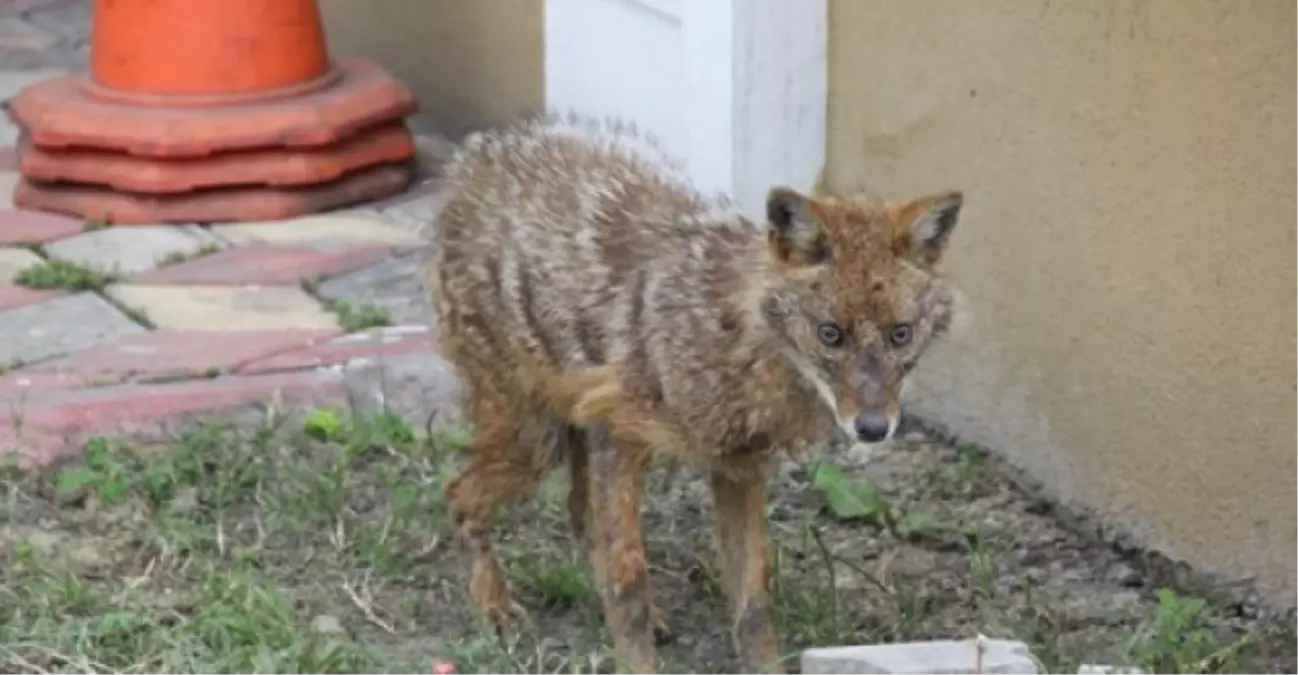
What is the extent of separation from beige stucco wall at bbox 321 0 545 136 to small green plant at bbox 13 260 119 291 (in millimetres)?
1662

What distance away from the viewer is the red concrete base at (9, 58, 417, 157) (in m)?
7.54

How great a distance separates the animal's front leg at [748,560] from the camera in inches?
179

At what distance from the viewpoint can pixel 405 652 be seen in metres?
4.66

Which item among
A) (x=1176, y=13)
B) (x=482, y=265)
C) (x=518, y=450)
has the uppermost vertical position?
(x=1176, y=13)

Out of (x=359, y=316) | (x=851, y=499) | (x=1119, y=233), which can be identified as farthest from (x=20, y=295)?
(x=1119, y=233)

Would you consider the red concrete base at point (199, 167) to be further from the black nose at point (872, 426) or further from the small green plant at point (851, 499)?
the black nose at point (872, 426)

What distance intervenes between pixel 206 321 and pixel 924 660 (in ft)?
11.1

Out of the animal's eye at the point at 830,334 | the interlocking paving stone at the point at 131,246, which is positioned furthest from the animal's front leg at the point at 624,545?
the interlocking paving stone at the point at 131,246

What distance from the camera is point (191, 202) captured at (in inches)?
302

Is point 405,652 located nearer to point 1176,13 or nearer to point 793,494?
point 793,494

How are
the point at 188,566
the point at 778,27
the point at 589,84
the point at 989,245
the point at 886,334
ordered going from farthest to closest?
the point at 589,84 → the point at 778,27 → the point at 989,245 → the point at 188,566 → the point at 886,334

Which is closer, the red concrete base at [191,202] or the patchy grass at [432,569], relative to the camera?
the patchy grass at [432,569]

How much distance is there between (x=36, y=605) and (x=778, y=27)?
97.9 inches

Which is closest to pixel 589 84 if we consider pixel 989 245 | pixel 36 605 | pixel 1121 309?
pixel 989 245
